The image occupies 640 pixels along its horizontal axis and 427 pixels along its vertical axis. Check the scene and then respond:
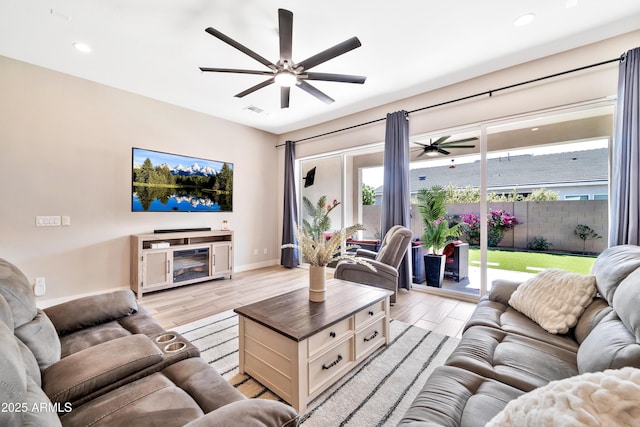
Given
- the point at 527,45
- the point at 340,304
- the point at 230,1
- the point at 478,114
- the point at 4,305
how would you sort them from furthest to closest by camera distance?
1. the point at 478,114
2. the point at 527,45
3. the point at 230,1
4. the point at 340,304
5. the point at 4,305

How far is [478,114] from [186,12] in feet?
11.4

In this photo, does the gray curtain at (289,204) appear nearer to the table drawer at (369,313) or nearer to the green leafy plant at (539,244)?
the table drawer at (369,313)

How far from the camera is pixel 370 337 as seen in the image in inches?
84.4

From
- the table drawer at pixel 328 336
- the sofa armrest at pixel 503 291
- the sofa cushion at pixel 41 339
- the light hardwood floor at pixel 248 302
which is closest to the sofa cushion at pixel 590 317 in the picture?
the sofa armrest at pixel 503 291

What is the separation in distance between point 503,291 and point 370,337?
1116mm

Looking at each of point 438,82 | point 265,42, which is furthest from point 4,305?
point 438,82

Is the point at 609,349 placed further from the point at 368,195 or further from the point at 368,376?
the point at 368,195

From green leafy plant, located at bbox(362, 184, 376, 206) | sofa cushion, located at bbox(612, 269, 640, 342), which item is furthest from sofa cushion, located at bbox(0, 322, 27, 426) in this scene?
green leafy plant, located at bbox(362, 184, 376, 206)

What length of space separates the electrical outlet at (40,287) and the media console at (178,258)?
875 mm

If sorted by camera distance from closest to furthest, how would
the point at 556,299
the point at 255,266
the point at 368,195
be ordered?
the point at 556,299 → the point at 368,195 → the point at 255,266

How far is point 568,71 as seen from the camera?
279cm

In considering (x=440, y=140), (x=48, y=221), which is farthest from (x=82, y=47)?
(x=440, y=140)

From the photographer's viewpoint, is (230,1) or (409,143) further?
(409,143)

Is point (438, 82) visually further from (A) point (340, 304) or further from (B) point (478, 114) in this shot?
(A) point (340, 304)
